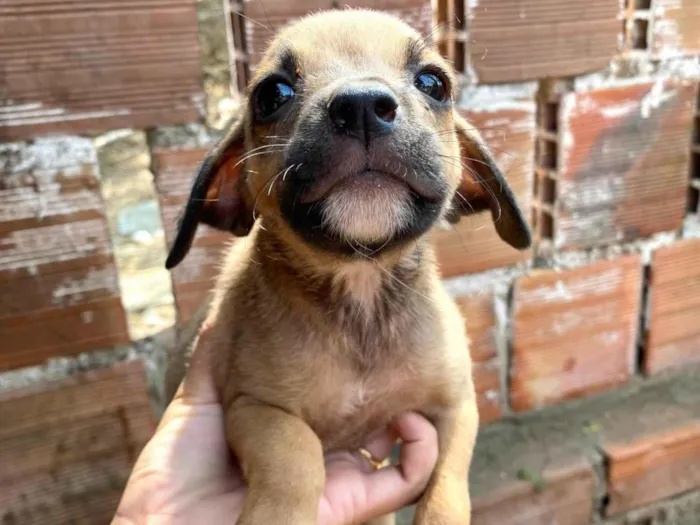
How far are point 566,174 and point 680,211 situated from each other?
482 mm

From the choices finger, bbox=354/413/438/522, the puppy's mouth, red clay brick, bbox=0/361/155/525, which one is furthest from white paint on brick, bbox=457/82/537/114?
red clay brick, bbox=0/361/155/525

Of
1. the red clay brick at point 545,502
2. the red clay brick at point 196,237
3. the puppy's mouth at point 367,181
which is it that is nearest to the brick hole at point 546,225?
the red clay brick at point 545,502

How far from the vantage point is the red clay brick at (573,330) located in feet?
7.49

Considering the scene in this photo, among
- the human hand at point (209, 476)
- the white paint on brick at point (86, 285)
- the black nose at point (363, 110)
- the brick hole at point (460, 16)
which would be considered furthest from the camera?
the brick hole at point (460, 16)

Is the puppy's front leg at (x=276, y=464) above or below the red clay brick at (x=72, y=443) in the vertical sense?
above

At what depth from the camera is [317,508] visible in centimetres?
133

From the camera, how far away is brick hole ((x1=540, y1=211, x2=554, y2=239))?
88.1 inches

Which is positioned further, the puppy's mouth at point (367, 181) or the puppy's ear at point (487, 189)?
the puppy's ear at point (487, 189)

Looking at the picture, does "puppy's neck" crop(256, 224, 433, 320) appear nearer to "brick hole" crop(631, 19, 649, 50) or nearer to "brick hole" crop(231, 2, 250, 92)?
"brick hole" crop(231, 2, 250, 92)

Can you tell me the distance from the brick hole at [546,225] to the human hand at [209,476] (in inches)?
37.3

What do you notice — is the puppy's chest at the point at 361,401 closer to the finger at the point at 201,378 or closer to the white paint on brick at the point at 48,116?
the finger at the point at 201,378

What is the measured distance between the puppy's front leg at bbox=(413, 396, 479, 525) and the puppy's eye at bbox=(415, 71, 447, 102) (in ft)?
2.29

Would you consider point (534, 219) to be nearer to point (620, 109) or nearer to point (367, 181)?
point (620, 109)

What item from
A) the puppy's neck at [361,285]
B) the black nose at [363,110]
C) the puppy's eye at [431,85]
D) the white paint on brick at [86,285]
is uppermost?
the black nose at [363,110]
